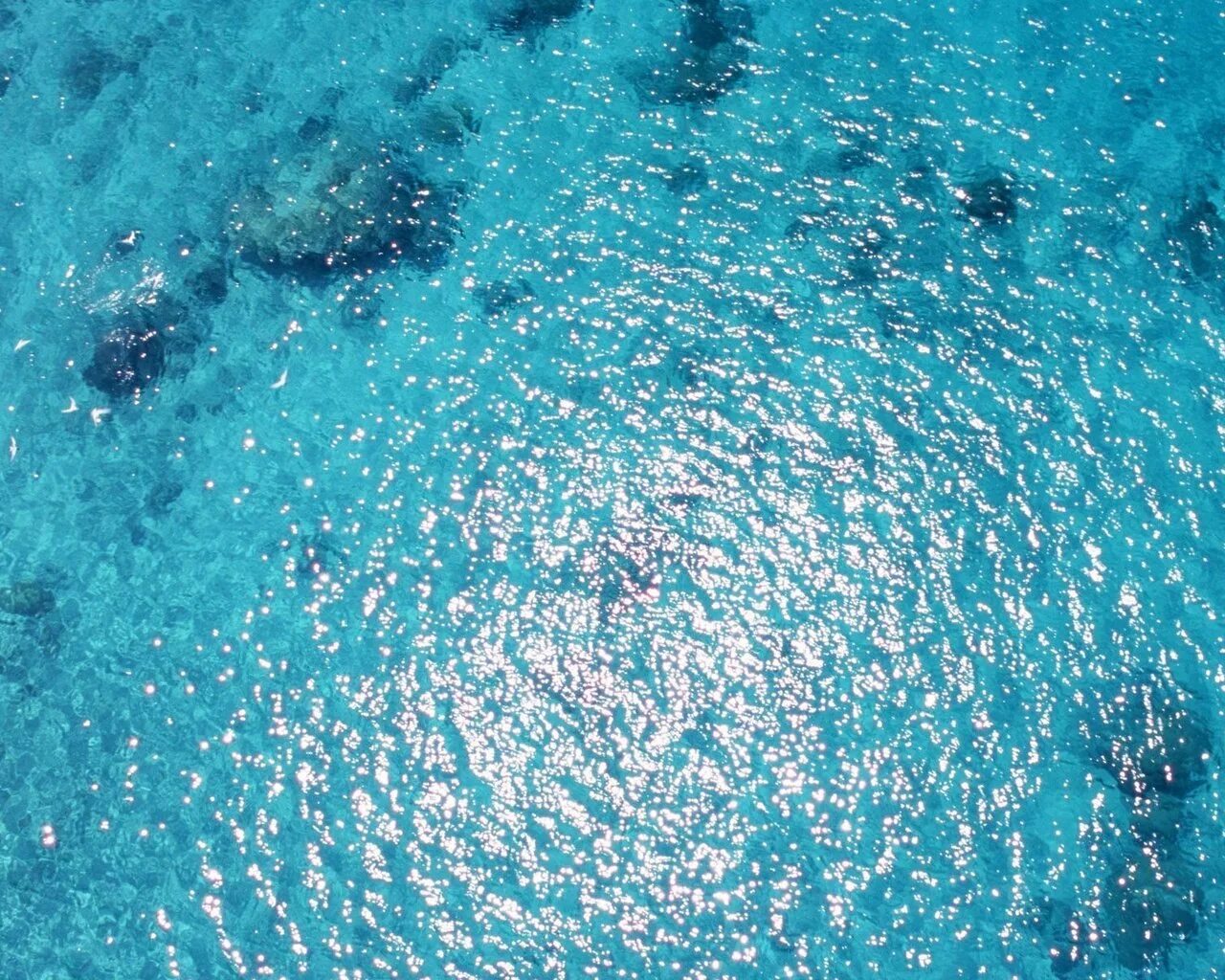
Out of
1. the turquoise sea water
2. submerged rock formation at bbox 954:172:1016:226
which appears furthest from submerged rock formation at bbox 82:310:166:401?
submerged rock formation at bbox 954:172:1016:226

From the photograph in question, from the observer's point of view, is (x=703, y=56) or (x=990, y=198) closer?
(x=990, y=198)

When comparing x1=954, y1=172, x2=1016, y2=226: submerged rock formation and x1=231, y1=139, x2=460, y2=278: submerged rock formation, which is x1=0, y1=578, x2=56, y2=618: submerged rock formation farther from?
x1=954, y1=172, x2=1016, y2=226: submerged rock formation

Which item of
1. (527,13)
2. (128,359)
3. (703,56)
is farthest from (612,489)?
(527,13)

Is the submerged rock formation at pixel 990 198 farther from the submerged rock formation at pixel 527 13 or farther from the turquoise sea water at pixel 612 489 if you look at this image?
the submerged rock formation at pixel 527 13

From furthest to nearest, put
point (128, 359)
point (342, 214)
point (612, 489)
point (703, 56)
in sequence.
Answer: point (703, 56) → point (342, 214) → point (128, 359) → point (612, 489)

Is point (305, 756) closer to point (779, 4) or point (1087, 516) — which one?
point (1087, 516)

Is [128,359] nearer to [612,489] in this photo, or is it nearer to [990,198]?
[612,489]
